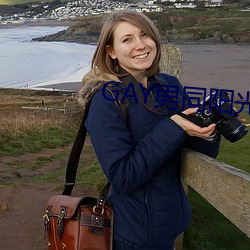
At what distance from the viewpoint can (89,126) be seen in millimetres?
2047

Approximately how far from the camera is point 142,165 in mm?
1935

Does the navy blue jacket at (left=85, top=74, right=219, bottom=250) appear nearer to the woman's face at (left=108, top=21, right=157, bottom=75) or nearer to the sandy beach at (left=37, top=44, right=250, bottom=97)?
the woman's face at (left=108, top=21, right=157, bottom=75)

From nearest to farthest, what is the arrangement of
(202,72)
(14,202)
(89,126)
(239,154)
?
1. (89,126)
2. (14,202)
3. (239,154)
4. (202,72)

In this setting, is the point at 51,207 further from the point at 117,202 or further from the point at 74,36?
the point at 74,36

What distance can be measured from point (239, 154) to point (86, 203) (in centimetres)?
588

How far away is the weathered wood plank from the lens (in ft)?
5.65

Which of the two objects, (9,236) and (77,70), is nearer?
(9,236)

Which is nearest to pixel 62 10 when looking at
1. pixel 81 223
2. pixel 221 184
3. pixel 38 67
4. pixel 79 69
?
pixel 38 67

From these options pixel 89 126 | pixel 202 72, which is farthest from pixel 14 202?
pixel 202 72

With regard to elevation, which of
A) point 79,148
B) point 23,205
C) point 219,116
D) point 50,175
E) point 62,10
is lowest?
point 62,10

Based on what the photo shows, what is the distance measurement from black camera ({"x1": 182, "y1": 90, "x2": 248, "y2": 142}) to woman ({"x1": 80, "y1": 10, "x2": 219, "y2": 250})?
0.03 m

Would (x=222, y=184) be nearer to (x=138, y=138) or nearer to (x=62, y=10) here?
(x=138, y=138)

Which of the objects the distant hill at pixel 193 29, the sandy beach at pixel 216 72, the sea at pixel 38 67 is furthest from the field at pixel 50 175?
the distant hill at pixel 193 29

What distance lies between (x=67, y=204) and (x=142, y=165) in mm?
491
